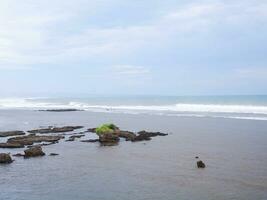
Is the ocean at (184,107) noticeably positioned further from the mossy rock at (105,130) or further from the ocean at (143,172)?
the ocean at (143,172)

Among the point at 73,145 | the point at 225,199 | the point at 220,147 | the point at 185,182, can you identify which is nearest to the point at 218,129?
the point at 220,147

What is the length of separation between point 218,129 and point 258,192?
28715 mm

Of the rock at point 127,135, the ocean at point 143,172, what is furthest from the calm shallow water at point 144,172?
the rock at point 127,135

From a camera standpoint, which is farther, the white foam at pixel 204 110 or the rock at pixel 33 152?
the white foam at pixel 204 110

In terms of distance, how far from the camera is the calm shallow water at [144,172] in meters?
21.3

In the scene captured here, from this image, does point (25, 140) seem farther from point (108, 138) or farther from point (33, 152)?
point (33, 152)

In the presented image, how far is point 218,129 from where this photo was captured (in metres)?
49.5

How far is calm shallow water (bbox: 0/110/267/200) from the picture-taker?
2130 centimetres

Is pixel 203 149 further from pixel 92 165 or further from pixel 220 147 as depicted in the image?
pixel 92 165

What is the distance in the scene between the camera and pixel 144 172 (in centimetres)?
2609

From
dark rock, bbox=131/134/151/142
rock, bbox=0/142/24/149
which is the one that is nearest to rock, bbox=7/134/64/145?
rock, bbox=0/142/24/149

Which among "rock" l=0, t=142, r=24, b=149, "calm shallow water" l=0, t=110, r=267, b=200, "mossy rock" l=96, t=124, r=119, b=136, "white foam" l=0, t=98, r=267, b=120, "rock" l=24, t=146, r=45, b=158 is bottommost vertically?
"calm shallow water" l=0, t=110, r=267, b=200

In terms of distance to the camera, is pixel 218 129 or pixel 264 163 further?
pixel 218 129

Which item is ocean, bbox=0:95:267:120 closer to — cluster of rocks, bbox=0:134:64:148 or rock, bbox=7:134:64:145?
rock, bbox=7:134:64:145
